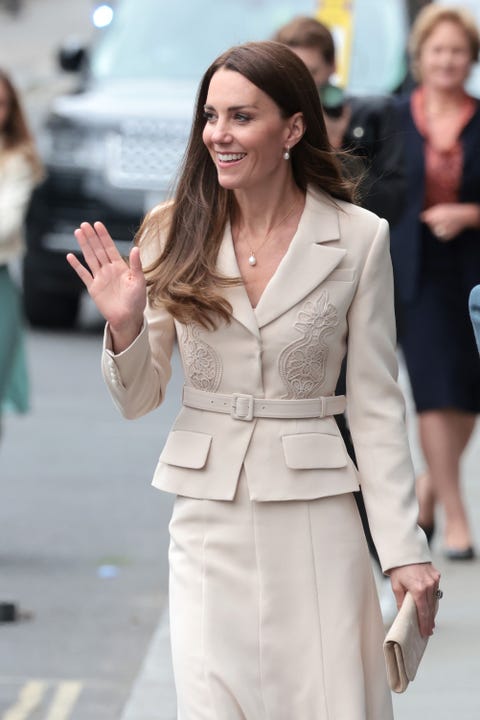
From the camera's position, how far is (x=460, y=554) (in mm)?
7211

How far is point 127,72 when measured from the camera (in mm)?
13688

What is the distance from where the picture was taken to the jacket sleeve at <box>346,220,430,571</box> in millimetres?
3717

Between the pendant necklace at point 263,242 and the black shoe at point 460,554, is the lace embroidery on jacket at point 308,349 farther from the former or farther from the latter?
the black shoe at point 460,554

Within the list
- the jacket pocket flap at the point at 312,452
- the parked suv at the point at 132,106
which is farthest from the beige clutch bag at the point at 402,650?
the parked suv at the point at 132,106

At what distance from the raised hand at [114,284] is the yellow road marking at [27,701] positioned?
2.19 m

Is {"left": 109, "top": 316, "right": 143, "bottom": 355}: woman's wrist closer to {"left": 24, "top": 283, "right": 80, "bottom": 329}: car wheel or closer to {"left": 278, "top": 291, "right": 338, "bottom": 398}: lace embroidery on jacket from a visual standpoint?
{"left": 278, "top": 291, "right": 338, "bottom": 398}: lace embroidery on jacket

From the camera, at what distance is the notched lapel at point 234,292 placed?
3686 mm

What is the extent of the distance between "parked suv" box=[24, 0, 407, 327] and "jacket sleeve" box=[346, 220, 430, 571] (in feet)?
29.2

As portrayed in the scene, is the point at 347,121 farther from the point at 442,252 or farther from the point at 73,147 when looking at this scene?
the point at 73,147

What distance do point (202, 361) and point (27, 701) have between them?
7.40 feet

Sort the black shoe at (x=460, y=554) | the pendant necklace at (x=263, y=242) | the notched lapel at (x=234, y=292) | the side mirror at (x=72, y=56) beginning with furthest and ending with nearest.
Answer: the side mirror at (x=72, y=56) → the black shoe at (x=460, y=554) → the pendant necklace at (x=263, y=242) → the notched lapel at (x=234, y=292)

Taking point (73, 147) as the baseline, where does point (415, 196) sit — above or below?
above

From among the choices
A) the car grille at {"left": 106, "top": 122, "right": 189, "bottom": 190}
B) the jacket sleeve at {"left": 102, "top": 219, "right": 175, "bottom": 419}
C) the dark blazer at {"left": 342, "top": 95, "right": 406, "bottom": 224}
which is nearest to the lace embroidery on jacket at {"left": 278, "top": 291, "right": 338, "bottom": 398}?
the jacket sleeve at {"left": 102, "top": 219, "right": 175, "bottom": 419}

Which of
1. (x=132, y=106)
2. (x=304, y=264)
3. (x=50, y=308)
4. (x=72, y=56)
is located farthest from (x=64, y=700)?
(x=72, y=56)
